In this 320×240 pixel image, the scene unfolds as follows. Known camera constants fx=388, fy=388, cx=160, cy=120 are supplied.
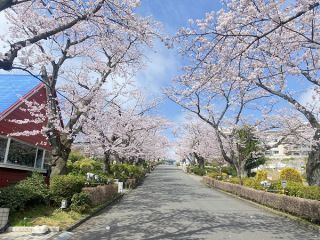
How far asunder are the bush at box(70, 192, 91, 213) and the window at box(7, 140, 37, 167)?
351 cm

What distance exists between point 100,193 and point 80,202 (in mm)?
3318

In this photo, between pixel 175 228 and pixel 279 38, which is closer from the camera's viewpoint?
pixel 279 38

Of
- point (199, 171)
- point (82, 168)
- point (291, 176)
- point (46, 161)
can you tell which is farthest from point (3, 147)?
point (199, 171)

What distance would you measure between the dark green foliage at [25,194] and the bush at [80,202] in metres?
0.97

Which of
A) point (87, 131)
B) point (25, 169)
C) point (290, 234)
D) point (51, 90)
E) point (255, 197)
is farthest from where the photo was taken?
point (87, 131)

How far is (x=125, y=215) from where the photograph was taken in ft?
49.3

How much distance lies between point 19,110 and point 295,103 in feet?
36.8

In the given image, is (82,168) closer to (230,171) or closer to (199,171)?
(230,171)

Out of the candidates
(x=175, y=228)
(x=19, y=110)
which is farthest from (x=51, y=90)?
(x=175, y=228)

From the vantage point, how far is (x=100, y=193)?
17688 millimetres

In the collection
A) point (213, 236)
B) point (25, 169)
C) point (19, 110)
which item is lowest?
point (213, 236)

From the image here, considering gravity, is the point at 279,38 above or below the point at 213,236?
above

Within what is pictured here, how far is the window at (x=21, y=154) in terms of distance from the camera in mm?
16047

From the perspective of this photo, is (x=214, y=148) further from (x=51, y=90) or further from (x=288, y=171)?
(x=51, y=90)
